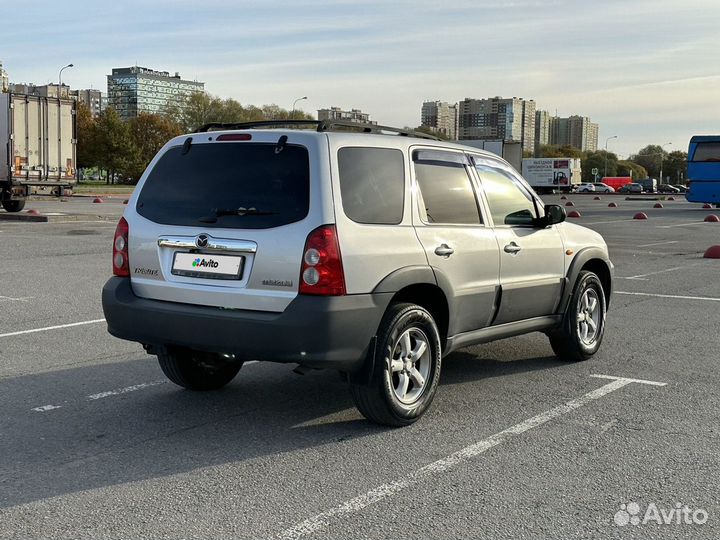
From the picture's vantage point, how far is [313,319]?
466cm

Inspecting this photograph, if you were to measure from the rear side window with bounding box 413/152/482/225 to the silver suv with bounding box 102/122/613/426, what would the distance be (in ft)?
0.04

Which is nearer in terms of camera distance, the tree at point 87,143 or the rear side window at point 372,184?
the rear side window at point 372,184

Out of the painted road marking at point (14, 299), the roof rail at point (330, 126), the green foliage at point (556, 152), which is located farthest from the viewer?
the green foliage at point (556, 152)

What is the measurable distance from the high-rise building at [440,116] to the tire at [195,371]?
159127mm

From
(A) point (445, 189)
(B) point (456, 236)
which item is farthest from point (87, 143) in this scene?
(B) point (456, 236)

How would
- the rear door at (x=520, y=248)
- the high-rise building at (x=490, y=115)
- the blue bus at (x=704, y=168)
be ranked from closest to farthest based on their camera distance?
the rear door at (x=520, y=248), the blue bus at (x=704, y=168), the high-rise building at (x=490, y=115)

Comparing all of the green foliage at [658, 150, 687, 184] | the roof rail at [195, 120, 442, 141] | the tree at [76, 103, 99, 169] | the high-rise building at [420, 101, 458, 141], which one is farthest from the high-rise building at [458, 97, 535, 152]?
the roof rail at [195, 120, 442, 141]

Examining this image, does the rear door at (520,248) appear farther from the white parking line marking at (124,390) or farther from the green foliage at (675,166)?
the green foliage at (675,166)

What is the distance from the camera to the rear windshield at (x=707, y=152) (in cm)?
4197

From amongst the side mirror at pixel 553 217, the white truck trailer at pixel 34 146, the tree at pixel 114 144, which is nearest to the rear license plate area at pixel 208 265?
the side mirror at pixel 553 217

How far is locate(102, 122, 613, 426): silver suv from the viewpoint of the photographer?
4.75 m

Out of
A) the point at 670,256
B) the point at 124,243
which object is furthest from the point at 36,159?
the point at 124,243

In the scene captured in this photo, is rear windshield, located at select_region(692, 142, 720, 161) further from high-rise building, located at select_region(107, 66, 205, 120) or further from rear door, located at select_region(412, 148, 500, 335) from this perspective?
high-rise building, located at select_region(107, 66, 205, 120)

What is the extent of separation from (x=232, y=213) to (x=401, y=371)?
1429 millimetres
